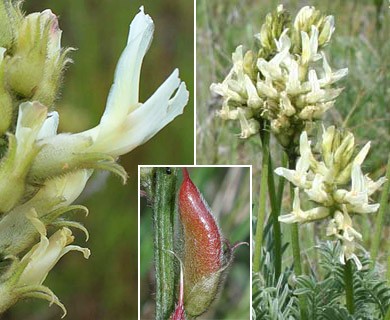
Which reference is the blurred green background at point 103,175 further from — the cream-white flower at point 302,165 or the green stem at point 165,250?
the cream-white flower at point 302,165

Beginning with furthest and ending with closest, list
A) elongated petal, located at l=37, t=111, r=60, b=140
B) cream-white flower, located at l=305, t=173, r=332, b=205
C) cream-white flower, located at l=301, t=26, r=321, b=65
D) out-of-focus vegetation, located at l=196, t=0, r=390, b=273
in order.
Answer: out-of-focus vegetation, located at l=196, t=0, r=390, b=273 → cream-white flower, located at l=301, t=26, r=321, b=65 → cream-white flower, located at l=305, t=173, r=332, b=205 → elongated petal, located at l=37, t=111, r=60, b=140

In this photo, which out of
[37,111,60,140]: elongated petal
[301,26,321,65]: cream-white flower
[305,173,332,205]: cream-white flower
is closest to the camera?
[37,111,60,140]: elongated petal

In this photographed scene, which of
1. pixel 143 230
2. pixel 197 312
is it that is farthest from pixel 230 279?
pixel 197 312

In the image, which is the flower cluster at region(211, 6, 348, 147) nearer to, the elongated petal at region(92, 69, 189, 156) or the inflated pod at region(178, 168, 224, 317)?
the inflated pod at region(178, 168, 224, 317)

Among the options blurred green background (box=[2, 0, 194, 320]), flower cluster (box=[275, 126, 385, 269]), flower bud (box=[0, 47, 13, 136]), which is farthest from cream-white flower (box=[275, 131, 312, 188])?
blurred green background (box=[2, 0, 194, 320])

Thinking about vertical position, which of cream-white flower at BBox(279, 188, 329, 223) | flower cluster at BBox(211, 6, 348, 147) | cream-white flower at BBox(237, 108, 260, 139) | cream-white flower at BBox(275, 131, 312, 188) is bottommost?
cream-white flower at BBox(279, 188, 329, 223)

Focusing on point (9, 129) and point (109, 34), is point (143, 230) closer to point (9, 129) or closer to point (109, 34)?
point (9, 129)

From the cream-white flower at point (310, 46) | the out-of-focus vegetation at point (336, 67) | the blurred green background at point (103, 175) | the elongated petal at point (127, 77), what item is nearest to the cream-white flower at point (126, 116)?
the elongated petal at point (127, 77)
